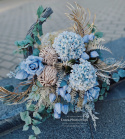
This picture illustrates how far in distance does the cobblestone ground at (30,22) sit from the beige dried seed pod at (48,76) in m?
1.43

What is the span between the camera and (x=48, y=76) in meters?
1.15

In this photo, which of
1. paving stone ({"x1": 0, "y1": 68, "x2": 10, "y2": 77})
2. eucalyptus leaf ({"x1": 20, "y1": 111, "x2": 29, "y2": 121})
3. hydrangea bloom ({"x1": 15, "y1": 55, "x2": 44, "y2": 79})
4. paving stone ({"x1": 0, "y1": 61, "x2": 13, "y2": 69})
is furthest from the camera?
paving stone ({"x1": 0, "y1": 61, "x2": 13, "y2": 69})

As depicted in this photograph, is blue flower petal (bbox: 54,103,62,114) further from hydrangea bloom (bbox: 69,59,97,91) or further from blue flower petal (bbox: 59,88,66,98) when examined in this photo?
hydrangea bloom (bbox: 69,59,97,91)

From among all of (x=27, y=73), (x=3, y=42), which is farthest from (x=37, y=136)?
(x=3, y=42)

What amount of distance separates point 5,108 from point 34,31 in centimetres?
97

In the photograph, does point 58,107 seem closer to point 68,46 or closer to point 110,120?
point 68,46

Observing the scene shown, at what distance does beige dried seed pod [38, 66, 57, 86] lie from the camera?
1153 mm

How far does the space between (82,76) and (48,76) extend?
0.27m

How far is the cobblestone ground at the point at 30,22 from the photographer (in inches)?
117

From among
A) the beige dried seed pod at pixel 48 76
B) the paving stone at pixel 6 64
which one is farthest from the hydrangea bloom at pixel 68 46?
the paving stone at pixel 6 64

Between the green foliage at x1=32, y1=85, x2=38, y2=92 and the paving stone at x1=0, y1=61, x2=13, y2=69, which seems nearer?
the green foliage at x1=32, y1=85, x2=38, y2=92

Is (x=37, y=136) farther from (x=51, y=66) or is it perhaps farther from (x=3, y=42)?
(x=3, y=42)

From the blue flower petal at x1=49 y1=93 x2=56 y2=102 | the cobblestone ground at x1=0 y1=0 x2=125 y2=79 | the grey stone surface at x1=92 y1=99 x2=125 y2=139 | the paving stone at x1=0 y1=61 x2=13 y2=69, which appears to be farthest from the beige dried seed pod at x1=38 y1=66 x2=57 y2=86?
the paving stone at x1=0 y1=61 x2=13 y2=69

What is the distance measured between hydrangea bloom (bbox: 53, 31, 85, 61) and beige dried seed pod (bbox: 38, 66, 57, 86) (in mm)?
135
